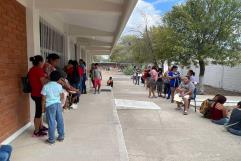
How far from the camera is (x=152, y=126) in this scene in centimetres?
833

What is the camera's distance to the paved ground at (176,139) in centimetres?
583

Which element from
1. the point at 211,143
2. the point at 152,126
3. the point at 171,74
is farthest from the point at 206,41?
the point at 211,143

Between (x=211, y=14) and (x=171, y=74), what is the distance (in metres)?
7.14

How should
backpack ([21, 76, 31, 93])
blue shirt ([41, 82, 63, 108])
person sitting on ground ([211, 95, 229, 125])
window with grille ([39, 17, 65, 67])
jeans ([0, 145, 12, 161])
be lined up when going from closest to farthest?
jeans ([0, 145, 12, 161]), blue shirt ([41, 82, 63, 108]), backpack ([21, 76, 31, 93]), window with grille ([39, 17, 65, 67]), person sitting on ground ([211, 95, 229, 125])

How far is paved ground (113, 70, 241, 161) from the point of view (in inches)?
229

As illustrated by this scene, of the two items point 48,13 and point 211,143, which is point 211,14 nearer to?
point 48,13

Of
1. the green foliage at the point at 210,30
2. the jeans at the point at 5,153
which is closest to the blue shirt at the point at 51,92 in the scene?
the jeans at the point at 5,153

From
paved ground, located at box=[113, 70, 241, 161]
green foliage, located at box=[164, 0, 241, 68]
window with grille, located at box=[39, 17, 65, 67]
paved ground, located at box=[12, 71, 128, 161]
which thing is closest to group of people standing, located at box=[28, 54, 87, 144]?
paved ground, located at box=[12, 71, 128, 161]

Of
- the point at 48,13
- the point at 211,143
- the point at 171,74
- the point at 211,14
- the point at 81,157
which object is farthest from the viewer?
the point at 211,14

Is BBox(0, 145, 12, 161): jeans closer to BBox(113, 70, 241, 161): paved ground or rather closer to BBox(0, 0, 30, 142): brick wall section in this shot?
BBox(0, 0, 30, 142): brick wall section

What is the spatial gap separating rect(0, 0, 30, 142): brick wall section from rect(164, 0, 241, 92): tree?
13.8 meters

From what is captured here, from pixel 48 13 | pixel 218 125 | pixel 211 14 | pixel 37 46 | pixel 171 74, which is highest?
pixel 211 14

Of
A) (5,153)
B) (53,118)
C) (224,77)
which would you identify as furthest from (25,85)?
(224,77)

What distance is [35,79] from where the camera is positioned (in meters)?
5.48
